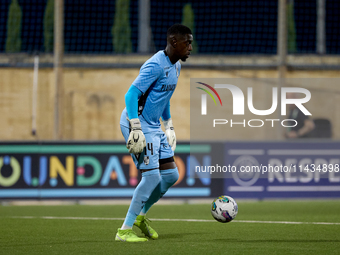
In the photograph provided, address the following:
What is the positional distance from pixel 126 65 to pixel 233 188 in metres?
4.90

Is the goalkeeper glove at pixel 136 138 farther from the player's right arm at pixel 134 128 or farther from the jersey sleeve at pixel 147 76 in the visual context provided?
the jersey sleeve at pixel 147 76

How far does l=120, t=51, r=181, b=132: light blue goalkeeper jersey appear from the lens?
5742 millimetres

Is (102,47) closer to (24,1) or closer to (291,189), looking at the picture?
(24,1)

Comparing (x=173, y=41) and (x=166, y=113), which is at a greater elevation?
(x=173, y=41)

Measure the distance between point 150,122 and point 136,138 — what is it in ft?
1.23

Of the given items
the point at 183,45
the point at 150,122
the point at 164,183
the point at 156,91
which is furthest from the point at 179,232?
the point at 183,45

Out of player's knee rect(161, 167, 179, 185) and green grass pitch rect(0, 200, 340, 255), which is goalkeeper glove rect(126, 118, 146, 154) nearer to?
player's knee rect(161, 167, 179, 185)

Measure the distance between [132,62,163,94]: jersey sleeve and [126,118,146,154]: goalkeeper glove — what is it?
32 centimetres

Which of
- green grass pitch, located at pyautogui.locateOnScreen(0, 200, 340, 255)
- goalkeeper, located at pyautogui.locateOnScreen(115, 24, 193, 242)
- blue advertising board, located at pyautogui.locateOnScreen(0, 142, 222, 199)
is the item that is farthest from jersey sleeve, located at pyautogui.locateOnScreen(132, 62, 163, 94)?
blue advertising board, located at pyautogui.locateOnScreen(0, 142, 222, 199)

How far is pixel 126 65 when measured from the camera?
14508mm

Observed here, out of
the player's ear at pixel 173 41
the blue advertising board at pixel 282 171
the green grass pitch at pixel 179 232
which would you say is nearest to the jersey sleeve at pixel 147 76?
the player's ear at pixel 173 41

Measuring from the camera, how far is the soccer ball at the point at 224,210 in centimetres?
633

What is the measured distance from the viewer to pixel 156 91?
5.87 metres

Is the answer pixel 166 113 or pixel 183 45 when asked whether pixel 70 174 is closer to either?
pixel 166 113
